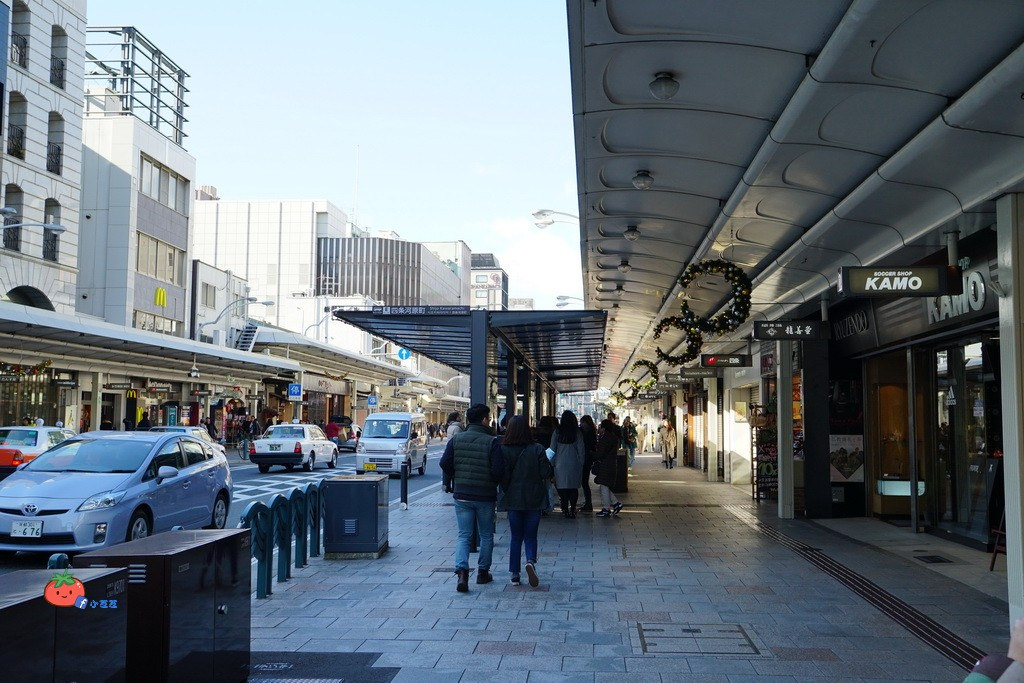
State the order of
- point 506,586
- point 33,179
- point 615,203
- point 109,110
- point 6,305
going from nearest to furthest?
1. point 506,586
2. point 615,203
3. point 6,305
4. point 33,179
5. point 109,110

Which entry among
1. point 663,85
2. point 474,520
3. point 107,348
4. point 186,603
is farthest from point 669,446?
point 186,603

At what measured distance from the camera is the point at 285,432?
30.4 metres

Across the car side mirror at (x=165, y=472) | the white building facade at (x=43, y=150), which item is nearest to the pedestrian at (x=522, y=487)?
the car side mirror at (x=165, y=472)

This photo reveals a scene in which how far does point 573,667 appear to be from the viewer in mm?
6332

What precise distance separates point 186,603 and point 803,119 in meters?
5.94

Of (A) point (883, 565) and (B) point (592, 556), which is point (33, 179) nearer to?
(B) point (592, 556)

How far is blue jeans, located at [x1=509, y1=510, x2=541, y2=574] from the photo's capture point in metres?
9.52

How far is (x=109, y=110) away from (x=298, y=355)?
1661cm

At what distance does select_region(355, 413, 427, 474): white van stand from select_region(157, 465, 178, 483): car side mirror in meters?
13.8

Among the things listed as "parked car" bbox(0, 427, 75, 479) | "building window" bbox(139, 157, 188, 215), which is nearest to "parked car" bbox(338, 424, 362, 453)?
"building window" bbox(139, 157, 188, 215)

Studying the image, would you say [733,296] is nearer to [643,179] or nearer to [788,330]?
[788,330]

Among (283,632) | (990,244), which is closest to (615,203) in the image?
(990,244)

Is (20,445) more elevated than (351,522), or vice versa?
(20,445)

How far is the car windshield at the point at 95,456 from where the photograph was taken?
12.0m
